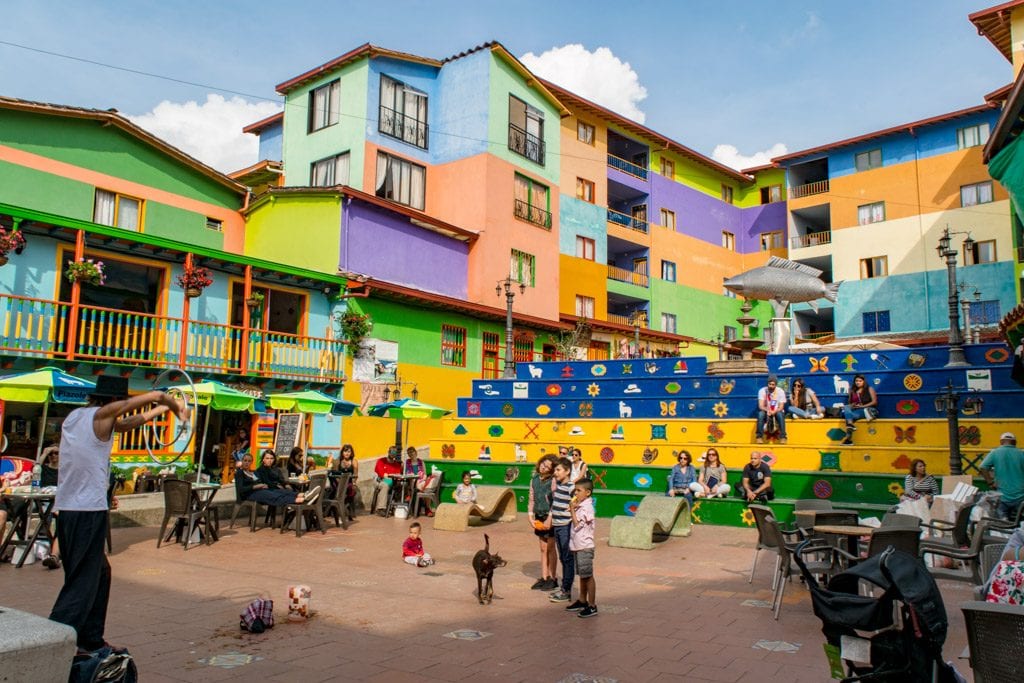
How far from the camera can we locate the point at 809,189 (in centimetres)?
4222

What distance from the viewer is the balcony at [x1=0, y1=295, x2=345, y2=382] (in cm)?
1700

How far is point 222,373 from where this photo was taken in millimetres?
19969

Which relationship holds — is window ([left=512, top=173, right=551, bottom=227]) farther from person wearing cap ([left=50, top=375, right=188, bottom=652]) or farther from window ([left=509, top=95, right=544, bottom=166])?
person wearing cap ([left=50, top=375, right=188, bottom=652])

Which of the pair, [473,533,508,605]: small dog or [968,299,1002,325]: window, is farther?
[968,299,1002,325]: window

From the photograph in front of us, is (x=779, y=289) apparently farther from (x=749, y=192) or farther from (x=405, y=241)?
(x=749, y=192)

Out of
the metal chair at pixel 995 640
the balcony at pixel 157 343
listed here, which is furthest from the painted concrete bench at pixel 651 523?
the balcony at pixel 157 343

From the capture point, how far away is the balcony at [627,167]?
38.6 m

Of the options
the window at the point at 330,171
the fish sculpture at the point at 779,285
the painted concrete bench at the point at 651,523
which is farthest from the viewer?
the window at the point at 330,171

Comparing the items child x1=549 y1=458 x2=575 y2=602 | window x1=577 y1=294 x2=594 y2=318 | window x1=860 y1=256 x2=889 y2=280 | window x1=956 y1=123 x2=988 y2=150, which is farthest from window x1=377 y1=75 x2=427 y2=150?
window x1=956 y1=123 x2=988 y2=150

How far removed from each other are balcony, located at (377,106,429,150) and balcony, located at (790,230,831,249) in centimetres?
2261

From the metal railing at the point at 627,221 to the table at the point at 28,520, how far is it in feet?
100

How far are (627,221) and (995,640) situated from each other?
1438 inches

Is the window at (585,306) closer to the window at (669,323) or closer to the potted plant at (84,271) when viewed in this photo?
the window at (669,323)

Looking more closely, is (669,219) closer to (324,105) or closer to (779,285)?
(324,105)
